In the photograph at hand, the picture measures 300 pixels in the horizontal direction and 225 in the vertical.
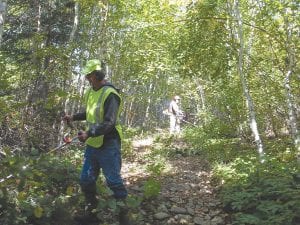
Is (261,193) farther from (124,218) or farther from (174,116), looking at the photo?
(174,116)

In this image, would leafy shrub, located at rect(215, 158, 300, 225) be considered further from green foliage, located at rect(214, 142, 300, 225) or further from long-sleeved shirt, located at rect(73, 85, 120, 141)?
long-sleeved shirt, located at rect(73, 85, 120, 141)

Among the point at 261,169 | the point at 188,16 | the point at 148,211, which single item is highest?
the point at 188,16

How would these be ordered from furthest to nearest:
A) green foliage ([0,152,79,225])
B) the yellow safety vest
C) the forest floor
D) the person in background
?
1. the person in background
2. the forest floor
3. the yellow safety vest
4. green foliage ([0,152,79,225])

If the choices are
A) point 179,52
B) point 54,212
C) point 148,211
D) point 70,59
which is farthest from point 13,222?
point 179,52

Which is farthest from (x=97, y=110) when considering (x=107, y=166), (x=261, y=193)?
(x=261, y=193)

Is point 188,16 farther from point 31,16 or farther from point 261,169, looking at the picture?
point 31,16

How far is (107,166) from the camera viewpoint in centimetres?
513

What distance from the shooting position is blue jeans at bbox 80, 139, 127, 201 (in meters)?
5.12

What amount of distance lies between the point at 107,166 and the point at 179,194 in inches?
116

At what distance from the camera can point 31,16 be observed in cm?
1611

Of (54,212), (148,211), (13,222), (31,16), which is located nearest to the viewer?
(13,222)

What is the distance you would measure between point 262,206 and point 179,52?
5660 millimetres

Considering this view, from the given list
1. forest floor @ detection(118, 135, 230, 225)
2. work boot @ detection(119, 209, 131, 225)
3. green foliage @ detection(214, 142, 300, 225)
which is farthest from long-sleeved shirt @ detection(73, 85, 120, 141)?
green foliage @ detection(214, 142, 300, 225)

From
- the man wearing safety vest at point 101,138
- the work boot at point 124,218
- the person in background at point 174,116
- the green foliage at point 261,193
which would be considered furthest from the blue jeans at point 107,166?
the person in background at point 174,116
